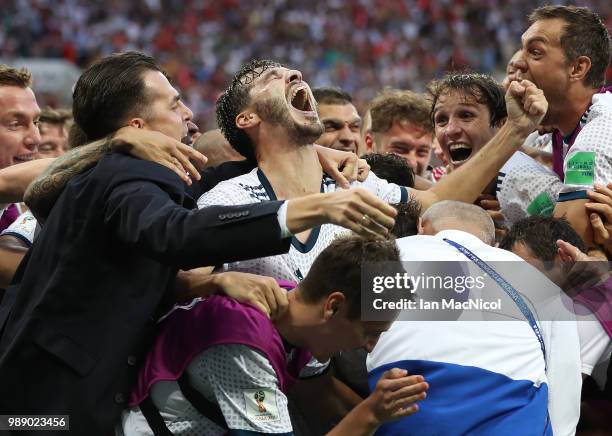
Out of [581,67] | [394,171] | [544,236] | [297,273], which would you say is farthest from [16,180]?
[581,67]

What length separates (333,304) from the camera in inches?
134

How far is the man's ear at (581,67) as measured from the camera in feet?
16.2

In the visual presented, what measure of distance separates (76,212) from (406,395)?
4.27 feet

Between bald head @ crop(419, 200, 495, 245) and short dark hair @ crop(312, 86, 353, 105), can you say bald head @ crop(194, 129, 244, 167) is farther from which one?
bald head @ crop(419, 200, 495, 245)

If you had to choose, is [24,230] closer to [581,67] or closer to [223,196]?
[223,196]

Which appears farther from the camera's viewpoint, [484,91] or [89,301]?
[484,91]

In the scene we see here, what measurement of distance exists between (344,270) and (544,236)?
4.02ft

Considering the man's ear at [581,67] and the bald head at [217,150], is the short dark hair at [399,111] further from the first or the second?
the man's ear at [581,67]

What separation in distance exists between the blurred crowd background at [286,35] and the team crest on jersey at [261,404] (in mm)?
16688

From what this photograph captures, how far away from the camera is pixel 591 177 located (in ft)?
14.9

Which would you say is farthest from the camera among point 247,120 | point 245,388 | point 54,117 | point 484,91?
point 54,117

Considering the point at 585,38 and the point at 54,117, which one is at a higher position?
the point at 585,38

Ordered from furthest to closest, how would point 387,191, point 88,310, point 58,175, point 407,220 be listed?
1. point 387,191
2. point 407,220
3. point 58,175
4. point 88,310

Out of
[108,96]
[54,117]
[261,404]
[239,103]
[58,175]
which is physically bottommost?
[54,117]
